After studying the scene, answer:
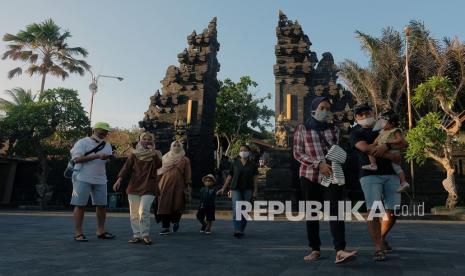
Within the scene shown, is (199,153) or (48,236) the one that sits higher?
(199,153)

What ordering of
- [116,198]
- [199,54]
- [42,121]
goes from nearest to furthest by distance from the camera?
[116,198], [42,121], [199,54]

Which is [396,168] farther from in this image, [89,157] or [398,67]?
[398,67]

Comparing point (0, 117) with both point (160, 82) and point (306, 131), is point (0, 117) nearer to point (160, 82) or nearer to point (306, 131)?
point (160, 82)

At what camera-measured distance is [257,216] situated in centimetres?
1338

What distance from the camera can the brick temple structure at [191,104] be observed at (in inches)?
878

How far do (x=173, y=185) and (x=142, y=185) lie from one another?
1757 millimetres

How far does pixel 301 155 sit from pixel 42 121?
20066 millimetres

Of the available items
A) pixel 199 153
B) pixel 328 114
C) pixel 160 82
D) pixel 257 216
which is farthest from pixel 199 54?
pixel 328 114

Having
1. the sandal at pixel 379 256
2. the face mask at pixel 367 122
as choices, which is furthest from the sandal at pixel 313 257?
the face mask at pixel 367 122

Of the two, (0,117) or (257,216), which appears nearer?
(257,216)

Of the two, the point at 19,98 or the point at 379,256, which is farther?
the point at 19,98

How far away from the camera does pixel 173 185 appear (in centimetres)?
803

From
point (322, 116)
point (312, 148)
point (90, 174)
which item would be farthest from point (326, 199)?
point (90, 174)

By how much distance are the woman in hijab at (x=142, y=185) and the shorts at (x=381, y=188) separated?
127 inches
